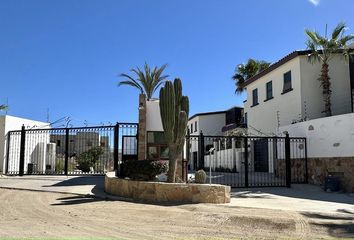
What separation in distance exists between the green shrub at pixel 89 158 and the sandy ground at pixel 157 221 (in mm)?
18057

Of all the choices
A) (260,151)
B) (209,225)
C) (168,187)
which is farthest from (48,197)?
(260,151)

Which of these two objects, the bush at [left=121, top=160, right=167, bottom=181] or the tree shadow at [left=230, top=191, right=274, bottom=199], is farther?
the tree shadow at [left=230, top=191, right=274, bottom=199]

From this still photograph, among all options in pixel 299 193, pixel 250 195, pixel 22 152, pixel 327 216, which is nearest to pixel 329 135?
pixel 299 193

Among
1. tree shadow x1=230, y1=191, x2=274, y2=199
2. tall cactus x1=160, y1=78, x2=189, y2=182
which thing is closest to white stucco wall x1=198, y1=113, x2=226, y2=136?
tree shadow x1=230, y1=191, x2=274, y2=199

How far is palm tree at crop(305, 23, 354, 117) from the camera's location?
2256cm

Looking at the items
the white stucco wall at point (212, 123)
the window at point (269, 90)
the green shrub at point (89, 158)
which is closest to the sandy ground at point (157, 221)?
the window at point (269, 90)

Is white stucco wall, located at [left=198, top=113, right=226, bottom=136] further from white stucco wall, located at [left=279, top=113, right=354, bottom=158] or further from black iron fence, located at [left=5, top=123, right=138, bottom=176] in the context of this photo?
white stucco wall, located at [left=279, top=113, right=354, bottom=158]

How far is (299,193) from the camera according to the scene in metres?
17.9

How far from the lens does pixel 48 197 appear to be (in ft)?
45.3

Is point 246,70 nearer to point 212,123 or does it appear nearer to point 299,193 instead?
point 212,123

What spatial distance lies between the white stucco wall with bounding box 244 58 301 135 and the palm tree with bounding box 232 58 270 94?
7.81 metres

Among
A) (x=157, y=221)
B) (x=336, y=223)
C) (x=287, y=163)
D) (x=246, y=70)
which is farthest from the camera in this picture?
(x=246, y=70)

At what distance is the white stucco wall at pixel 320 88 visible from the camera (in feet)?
79.2

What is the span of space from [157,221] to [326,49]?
53.3ft
